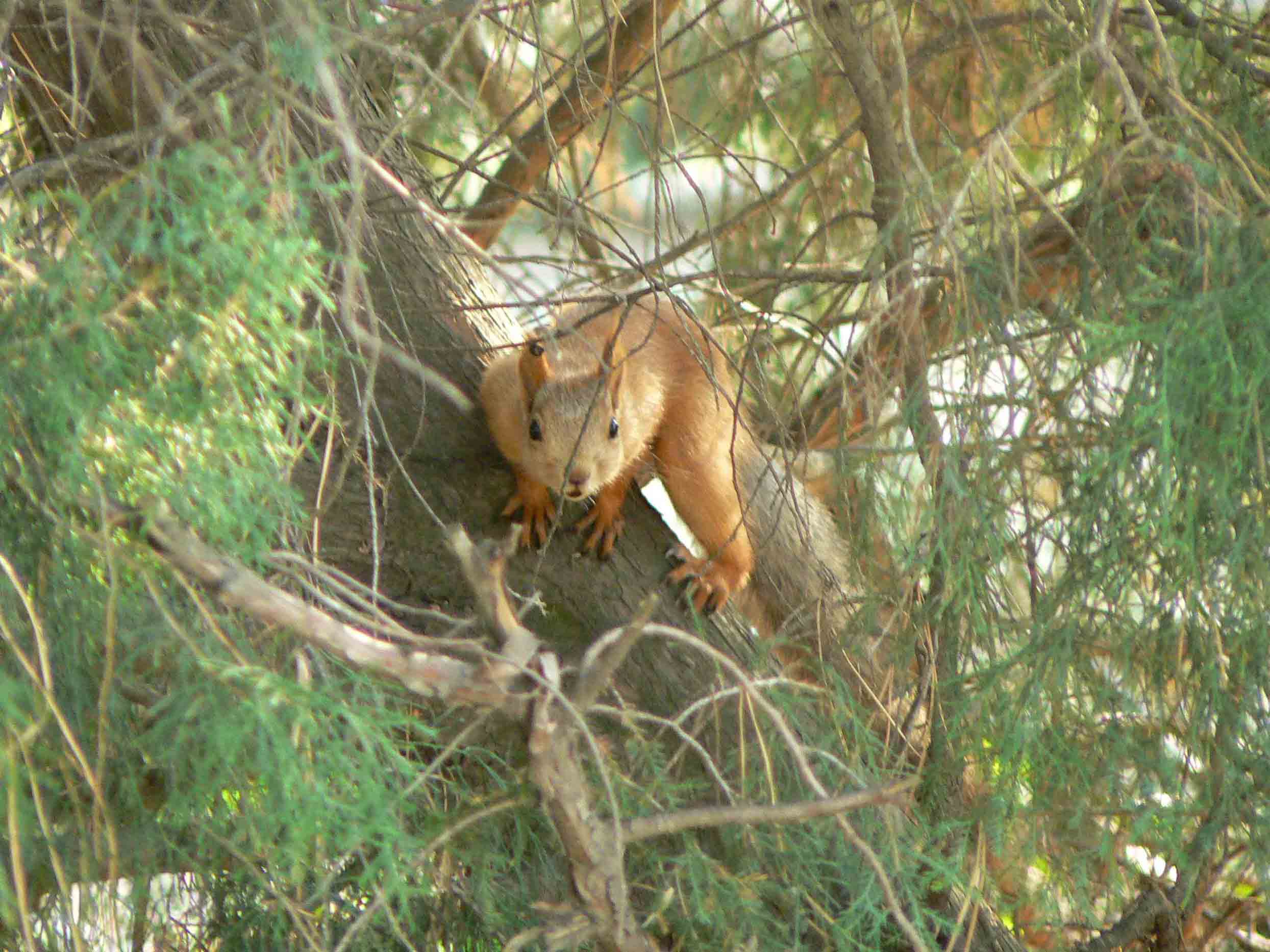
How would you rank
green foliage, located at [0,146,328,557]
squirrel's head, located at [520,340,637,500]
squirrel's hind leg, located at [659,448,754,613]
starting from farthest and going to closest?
squirrel's hind leg, located at [659,448,754,613] < squirrel's head, located at [520,340,637,500] < green foliage, located at [0,146,328,557]

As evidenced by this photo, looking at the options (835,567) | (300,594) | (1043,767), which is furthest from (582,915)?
(835,567)

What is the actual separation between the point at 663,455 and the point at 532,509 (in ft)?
1.67

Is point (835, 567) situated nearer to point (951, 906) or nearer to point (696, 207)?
point (951, 906)

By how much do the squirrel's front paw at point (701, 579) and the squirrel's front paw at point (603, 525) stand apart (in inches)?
4.7

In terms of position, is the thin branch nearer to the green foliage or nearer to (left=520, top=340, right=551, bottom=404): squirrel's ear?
the green foliage

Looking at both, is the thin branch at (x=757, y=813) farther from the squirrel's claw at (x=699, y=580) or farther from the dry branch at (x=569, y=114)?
the dry branch at (x=569, y=114)

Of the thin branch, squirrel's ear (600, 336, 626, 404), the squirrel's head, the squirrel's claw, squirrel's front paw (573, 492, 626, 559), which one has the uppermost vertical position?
squirrel's ear (600, 336, 626, 404)

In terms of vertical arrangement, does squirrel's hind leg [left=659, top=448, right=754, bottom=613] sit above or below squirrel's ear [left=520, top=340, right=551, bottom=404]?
below

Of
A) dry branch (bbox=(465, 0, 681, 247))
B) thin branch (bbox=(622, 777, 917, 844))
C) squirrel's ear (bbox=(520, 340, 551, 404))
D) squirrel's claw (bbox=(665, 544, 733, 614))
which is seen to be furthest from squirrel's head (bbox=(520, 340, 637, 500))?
thin branch (bbox=(622, 777, 917, 844))

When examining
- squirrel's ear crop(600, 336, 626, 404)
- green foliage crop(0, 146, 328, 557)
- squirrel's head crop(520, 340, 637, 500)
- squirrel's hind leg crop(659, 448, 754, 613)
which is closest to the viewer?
green foliage crop(0, 146, 328, 557)

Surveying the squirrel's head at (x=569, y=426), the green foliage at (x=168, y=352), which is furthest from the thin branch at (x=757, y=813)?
the squirrel's head at (x=569, y=426)

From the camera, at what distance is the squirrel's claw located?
2.60 meters

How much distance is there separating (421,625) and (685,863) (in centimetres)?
63

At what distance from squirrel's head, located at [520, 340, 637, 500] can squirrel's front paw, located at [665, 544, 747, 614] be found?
0.64ft
